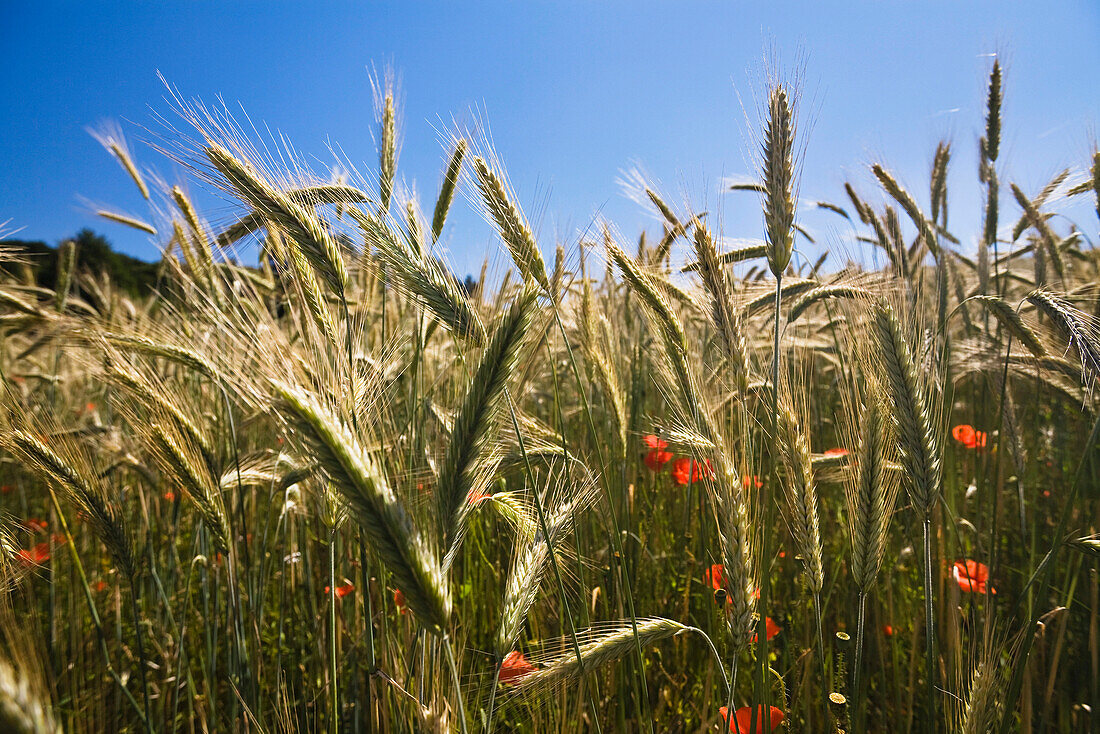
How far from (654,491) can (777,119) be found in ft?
4.72

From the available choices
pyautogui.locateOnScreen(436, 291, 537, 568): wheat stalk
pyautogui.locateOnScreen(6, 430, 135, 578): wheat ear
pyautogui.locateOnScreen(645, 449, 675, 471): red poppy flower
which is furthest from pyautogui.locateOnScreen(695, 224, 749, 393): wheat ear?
pyautogui.locateOnScreen(6, 430, 135, 578): wheat ear

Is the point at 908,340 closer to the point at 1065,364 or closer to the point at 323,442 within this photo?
the point at 1065,364

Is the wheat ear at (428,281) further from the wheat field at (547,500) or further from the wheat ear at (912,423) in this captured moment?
the wheat ear at (912,423)

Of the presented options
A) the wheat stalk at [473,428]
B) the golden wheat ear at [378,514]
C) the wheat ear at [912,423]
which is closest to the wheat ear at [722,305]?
the wheat ear at [912,423]

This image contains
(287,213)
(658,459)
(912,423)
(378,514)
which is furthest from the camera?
(658,459)

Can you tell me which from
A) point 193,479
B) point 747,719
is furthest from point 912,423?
point 193,479

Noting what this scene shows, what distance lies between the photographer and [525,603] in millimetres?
979

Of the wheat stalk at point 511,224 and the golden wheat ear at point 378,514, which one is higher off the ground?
the wheat stalk at point 511,224

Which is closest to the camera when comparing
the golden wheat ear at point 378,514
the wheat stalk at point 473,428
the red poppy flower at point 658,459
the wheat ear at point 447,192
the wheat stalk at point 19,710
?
the wheat stalk at point 19,710

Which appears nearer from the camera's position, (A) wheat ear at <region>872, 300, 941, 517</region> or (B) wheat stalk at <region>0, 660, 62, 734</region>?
(B) wheat stalk at <region>0, 660, 62, 734</region>

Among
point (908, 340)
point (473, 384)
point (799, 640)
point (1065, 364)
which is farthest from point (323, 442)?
point (1065, 364)

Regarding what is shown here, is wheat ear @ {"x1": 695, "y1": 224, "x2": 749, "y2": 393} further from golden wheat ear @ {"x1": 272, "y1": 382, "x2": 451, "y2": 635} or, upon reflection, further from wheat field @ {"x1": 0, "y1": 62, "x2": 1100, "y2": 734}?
golden wheat ear @ {"x1": 272, "y1": 382, "x2": 451, "y2": 635}

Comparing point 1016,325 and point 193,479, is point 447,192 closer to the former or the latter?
point 193,479

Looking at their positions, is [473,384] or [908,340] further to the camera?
[908,340]
